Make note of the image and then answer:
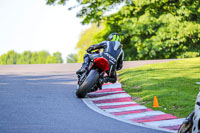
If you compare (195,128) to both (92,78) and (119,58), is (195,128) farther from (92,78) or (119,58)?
(119,58)

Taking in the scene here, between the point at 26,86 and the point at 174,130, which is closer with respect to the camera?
the point at 174,130

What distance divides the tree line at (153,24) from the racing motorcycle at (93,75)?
64.8 ft

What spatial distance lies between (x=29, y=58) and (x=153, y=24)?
72.7 m

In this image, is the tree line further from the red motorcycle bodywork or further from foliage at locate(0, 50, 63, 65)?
foliage at locate(0, 50, 63, 65)

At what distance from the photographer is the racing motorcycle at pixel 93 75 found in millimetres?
9484

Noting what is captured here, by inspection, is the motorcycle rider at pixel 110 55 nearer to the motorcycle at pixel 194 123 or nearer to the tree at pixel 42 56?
the motorcycle at pixel 194 123

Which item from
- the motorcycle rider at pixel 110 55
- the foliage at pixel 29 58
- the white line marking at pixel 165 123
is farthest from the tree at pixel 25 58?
the white line marking at pixel 165 123

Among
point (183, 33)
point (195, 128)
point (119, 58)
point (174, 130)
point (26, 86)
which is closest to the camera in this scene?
point (195, 128)

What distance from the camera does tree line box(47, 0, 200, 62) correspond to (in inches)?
1145

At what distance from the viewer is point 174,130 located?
6.61m

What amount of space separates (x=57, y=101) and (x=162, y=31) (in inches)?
822

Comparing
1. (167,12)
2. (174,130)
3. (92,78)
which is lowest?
(174,130)

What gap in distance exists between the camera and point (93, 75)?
9.50m

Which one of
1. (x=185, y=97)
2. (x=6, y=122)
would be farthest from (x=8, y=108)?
(x=185, y=97)
